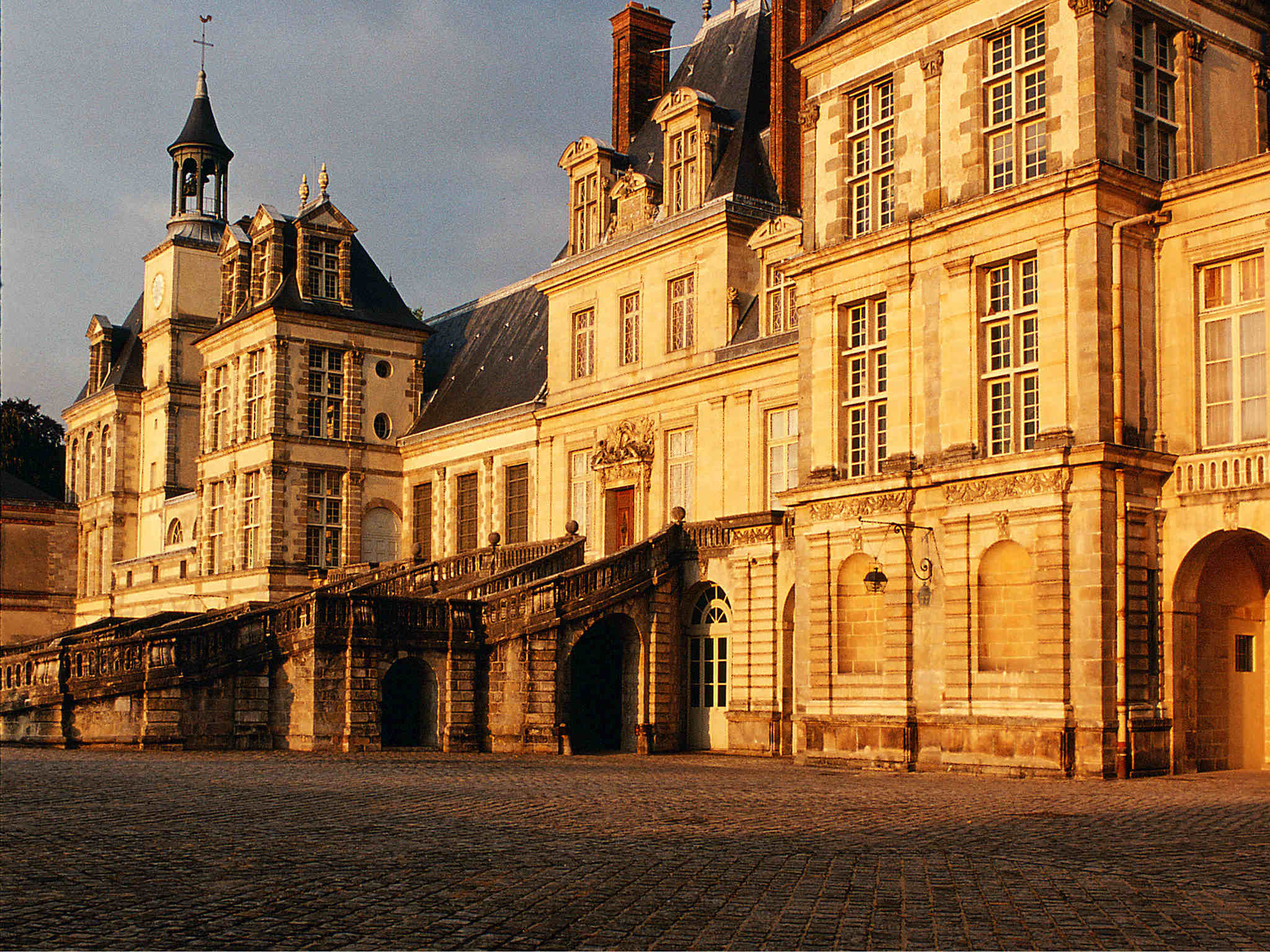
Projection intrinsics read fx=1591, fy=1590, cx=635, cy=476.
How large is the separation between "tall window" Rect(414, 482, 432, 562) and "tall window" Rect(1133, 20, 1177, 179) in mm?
28289

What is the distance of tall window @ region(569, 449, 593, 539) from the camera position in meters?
41.0

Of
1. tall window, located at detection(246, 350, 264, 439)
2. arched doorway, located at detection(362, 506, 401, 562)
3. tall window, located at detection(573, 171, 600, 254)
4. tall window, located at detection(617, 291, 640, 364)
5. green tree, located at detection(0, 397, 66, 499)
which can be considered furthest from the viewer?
green tree, located at detection(0, 397, 66, 499)

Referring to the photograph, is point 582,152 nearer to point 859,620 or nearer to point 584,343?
point 584,343

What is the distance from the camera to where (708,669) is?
113 ft

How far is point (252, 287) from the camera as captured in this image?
5156 centimetres

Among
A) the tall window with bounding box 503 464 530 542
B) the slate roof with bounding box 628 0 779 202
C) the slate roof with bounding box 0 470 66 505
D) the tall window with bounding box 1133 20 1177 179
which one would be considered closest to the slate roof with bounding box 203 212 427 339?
the tall window with bounding box 503 464 530 542

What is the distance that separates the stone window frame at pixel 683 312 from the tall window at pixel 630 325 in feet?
4.10

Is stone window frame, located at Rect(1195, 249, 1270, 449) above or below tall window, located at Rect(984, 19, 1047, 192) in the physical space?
below

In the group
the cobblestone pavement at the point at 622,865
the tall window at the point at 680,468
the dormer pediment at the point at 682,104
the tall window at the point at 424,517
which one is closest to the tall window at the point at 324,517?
the tall window at the point at 424,517

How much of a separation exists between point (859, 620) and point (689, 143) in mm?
16168

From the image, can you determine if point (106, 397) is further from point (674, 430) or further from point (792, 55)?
A: point (792, 55)

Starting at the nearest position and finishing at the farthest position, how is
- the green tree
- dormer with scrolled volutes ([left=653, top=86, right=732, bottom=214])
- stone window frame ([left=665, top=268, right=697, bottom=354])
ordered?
stone window frame ([left=665, top=268, right=697, bottom=354])
dormer with scrolled volutes ([left=653, top=86, right=732, bottom=214])
the green tree

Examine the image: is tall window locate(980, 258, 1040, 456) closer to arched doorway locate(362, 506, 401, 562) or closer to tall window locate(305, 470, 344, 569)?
arched doorway locate(362, 506, 401, 562)

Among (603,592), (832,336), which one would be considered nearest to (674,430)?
(603,592)
